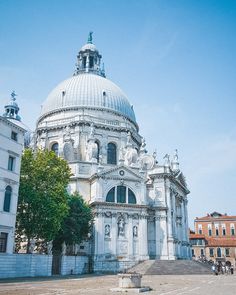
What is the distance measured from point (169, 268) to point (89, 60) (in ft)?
143

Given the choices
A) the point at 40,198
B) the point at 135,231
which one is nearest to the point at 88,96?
the point at 135,231

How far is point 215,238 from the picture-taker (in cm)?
8169

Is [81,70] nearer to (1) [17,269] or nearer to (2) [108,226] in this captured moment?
(2) [108,226]

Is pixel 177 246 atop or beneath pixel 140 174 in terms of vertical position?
beneath

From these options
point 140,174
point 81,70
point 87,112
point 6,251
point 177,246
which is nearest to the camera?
point 6,251

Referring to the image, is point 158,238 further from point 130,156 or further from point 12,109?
point 12,109

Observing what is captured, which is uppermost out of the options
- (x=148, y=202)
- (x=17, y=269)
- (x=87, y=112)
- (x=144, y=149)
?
(x=87, y=112)

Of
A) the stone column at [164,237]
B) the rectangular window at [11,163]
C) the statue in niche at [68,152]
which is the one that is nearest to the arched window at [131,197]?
the stone column at [164,237]

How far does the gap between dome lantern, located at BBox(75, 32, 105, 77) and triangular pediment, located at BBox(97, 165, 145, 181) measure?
27665mm

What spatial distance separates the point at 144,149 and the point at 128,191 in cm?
1264

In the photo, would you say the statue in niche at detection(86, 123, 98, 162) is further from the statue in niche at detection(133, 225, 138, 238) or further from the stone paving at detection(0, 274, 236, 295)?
the stone paving at detection(0, 274, 236, 295)

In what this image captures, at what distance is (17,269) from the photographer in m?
29.5

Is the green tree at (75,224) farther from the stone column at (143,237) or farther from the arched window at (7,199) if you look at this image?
the arched window at (7,199)

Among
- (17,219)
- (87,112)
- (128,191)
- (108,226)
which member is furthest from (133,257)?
(87,112)
